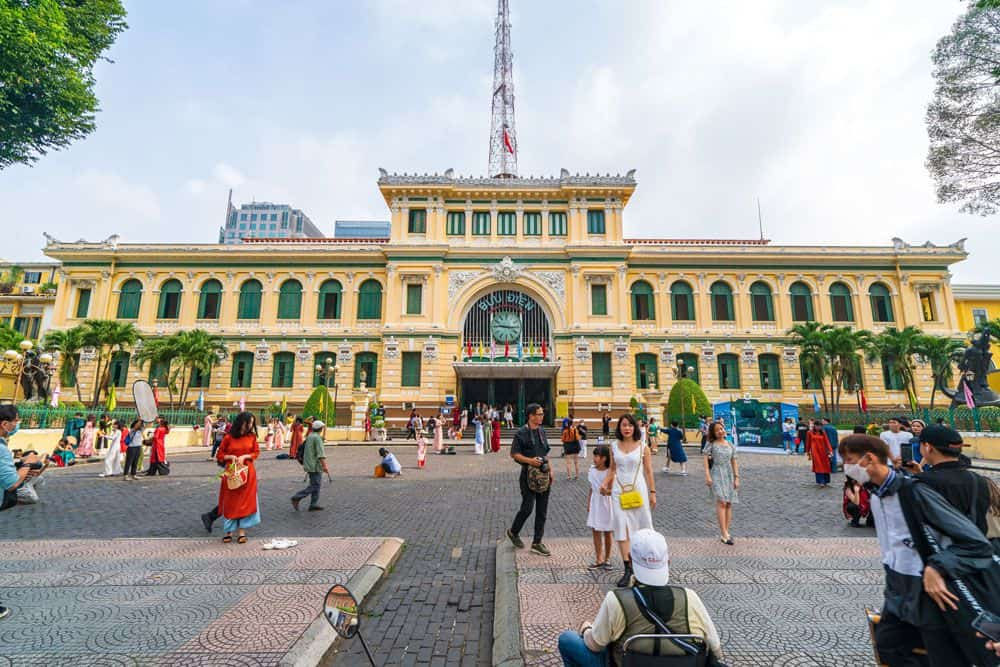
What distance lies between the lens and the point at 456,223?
31.1 metres

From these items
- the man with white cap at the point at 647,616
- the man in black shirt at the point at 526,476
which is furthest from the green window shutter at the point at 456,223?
the man with white cap at the point at 647,616

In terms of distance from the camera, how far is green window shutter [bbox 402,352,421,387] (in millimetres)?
28703

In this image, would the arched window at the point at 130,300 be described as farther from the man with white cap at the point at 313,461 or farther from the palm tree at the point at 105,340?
the man with white cap at the point at 313,461

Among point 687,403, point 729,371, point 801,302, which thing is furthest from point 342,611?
point 801,302

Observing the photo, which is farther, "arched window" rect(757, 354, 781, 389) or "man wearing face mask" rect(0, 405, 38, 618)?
"arched window" rect(757, 354, 781, 389)

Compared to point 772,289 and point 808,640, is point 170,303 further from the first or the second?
point 772,289

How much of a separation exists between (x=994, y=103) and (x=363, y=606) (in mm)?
22073

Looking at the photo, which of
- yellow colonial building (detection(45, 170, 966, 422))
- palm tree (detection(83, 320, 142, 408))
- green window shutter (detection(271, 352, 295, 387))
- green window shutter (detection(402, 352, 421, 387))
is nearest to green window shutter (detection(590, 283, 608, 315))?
yellow colonial building (detection(45, 170, 966, 422))

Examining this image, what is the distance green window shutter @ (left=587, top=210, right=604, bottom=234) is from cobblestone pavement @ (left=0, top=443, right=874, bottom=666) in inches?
760

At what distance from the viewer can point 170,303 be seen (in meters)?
31.2

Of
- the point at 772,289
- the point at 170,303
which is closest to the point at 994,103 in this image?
the point at 772,289

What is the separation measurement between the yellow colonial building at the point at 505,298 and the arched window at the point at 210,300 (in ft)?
0.25

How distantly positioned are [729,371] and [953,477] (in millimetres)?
29784

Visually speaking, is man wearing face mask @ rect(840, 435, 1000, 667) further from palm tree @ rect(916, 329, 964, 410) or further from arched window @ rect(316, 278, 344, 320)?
palm tree @ rect(916, 329, 964, 410)
